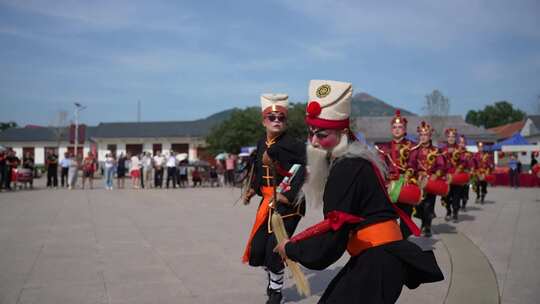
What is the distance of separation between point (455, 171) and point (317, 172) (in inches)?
397

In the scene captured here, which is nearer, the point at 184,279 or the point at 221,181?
the point at 184,279

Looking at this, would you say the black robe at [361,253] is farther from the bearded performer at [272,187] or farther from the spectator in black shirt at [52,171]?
the spectator in black shirt at [52,171]

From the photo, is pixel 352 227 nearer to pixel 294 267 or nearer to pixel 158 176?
pixel 294 267

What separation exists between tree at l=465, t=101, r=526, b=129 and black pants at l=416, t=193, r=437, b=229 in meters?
115

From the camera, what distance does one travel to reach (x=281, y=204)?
5207mm

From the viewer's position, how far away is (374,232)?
9.97 feet

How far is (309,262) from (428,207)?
7.45 m

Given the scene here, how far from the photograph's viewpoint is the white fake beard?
326 cm

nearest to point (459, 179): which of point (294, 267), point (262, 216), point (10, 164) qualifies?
point (262, 216)

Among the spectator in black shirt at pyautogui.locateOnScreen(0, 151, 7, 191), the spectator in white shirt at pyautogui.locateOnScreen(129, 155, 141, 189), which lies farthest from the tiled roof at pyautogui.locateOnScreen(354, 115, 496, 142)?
the spectator in black shirt at pyautogui.locateOnScreen(0, 151, 7, 191)

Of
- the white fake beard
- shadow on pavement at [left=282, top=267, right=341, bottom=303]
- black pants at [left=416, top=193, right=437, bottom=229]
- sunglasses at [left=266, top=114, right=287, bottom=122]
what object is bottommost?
shadow on pavement at [left=282, top=267, right=341, bottom=303]

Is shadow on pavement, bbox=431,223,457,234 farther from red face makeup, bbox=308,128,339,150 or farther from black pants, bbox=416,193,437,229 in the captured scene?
red face makeup, bbox=308,128,339,150

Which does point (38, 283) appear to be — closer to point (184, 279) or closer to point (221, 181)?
point (184, 279)

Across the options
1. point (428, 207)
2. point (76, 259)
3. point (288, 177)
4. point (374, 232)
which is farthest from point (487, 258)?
point (76, 259)
